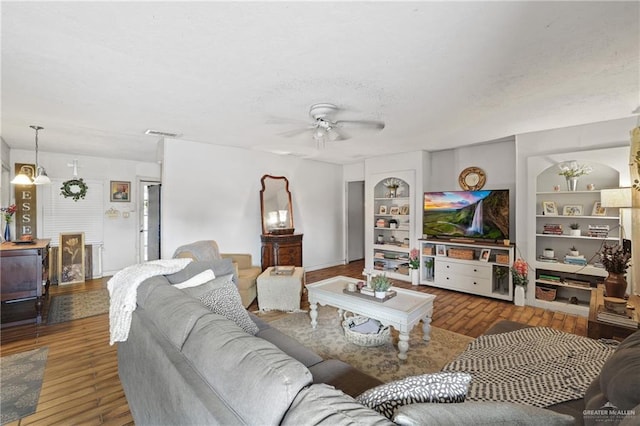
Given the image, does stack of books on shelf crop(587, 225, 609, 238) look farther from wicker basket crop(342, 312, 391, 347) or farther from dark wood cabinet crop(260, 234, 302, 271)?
dark wood cabinet crop(260, 234, 302, 271)

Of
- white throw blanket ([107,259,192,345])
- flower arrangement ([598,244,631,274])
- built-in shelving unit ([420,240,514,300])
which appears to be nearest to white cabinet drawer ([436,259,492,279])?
built-in shelving unit ([420,240,514,300])

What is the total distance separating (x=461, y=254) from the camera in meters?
4.66

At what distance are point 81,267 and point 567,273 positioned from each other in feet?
26.1

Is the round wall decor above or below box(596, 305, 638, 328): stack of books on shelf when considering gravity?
above

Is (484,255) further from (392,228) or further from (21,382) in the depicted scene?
(21,382)

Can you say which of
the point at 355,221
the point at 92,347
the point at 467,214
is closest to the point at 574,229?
the point at 467,214

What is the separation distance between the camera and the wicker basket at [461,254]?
4.58m

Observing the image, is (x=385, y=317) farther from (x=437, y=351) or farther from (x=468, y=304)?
(x=468, y=304)

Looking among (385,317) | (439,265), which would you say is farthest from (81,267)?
(439,265)

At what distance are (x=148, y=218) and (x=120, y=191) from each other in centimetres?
75

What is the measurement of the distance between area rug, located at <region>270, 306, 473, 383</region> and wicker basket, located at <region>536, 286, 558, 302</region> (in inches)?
Result: 68.7

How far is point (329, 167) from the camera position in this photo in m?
6.48

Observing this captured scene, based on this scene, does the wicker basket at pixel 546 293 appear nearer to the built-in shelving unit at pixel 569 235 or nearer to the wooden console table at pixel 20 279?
the built-in shelving unit at pixel 569 235

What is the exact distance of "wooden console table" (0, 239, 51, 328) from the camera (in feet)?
10.8
